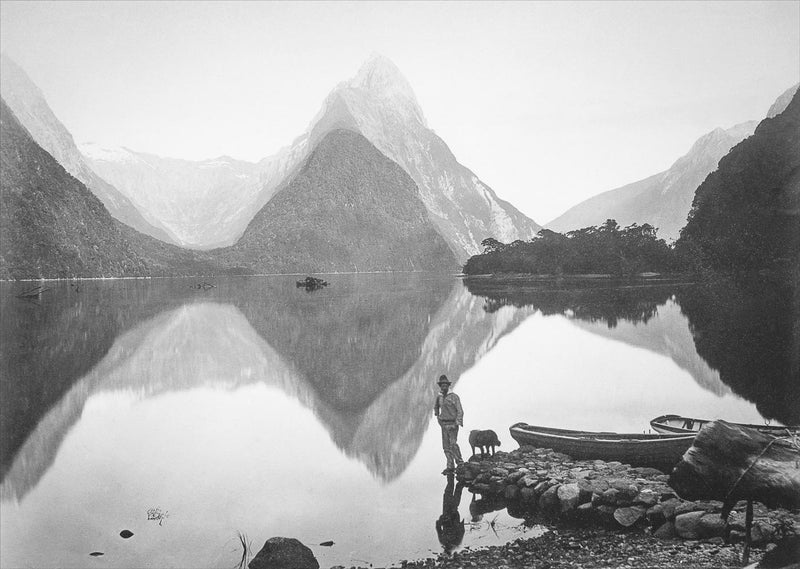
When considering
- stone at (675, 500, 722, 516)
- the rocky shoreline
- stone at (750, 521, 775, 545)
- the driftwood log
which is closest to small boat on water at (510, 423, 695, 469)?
the rocky shoreline

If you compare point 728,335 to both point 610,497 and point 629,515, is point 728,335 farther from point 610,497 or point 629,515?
point 629,515

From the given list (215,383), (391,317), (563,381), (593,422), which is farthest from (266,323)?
(593,422)

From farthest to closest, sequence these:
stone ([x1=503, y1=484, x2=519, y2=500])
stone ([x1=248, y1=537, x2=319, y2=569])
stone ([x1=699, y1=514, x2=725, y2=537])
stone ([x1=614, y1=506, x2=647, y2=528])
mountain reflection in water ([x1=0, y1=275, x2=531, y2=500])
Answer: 1. mountain reflection in water ([x1=0, y1=275, x2=531, y2=500])
2. stone ([x1=503, y1=484, x2=519, y2=500])
3. stone ([x1=614, y1=506, x2=647, y2=528])
4. stone ([x1=699, y1=514, x2=725, y2=537])
5. stone ([x1=248, y1=537, x2=319, y2=569])

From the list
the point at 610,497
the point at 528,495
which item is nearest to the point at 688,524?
the point at 610,497

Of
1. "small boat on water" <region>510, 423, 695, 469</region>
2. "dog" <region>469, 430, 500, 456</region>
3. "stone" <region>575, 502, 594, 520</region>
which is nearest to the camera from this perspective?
"stone" <region>575, 502, 594, 520</region>

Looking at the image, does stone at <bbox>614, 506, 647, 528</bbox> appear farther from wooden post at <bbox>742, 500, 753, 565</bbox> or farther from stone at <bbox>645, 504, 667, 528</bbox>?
wooden post at <bbox>742, 500, 753, 565</bbox>

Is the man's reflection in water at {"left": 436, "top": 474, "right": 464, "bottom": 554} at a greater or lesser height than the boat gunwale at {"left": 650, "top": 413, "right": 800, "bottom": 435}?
lesser

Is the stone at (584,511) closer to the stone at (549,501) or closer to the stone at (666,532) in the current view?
the stone at (549,501)

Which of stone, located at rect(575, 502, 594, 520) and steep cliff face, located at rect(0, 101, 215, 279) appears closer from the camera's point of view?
stone, located at rect(575, 502, 594, 520)
